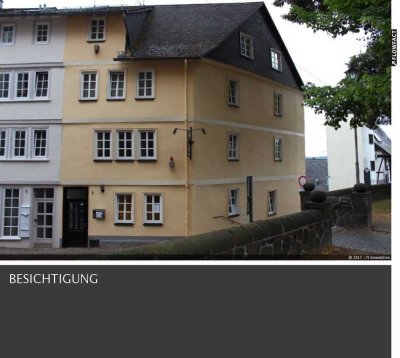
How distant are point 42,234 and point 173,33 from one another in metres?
2.10

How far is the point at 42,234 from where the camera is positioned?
10.8 ft

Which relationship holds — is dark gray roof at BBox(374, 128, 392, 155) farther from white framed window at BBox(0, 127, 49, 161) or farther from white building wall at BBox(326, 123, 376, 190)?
white framed window at BBox(0, 127, 49, 161)

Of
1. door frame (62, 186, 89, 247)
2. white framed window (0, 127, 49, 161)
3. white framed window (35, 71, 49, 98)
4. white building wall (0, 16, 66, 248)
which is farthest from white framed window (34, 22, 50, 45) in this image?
door frame (62, 186, 89, 247)

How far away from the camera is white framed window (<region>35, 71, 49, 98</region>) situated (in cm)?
333

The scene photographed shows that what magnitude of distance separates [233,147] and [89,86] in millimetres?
1344

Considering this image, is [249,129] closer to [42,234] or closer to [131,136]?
[131,136]

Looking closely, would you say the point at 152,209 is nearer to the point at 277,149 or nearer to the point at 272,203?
the point at 272,203

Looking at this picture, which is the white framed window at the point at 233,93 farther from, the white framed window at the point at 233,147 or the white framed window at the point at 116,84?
the white framed window at the point at 116,84

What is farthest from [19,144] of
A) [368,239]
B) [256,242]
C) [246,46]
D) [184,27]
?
[368,239]

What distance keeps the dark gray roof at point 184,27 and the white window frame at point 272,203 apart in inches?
55.4

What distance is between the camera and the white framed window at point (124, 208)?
3.58 m

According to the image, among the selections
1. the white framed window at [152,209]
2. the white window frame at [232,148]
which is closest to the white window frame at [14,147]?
the white framed window at [152,209]

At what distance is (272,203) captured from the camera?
347 cm
